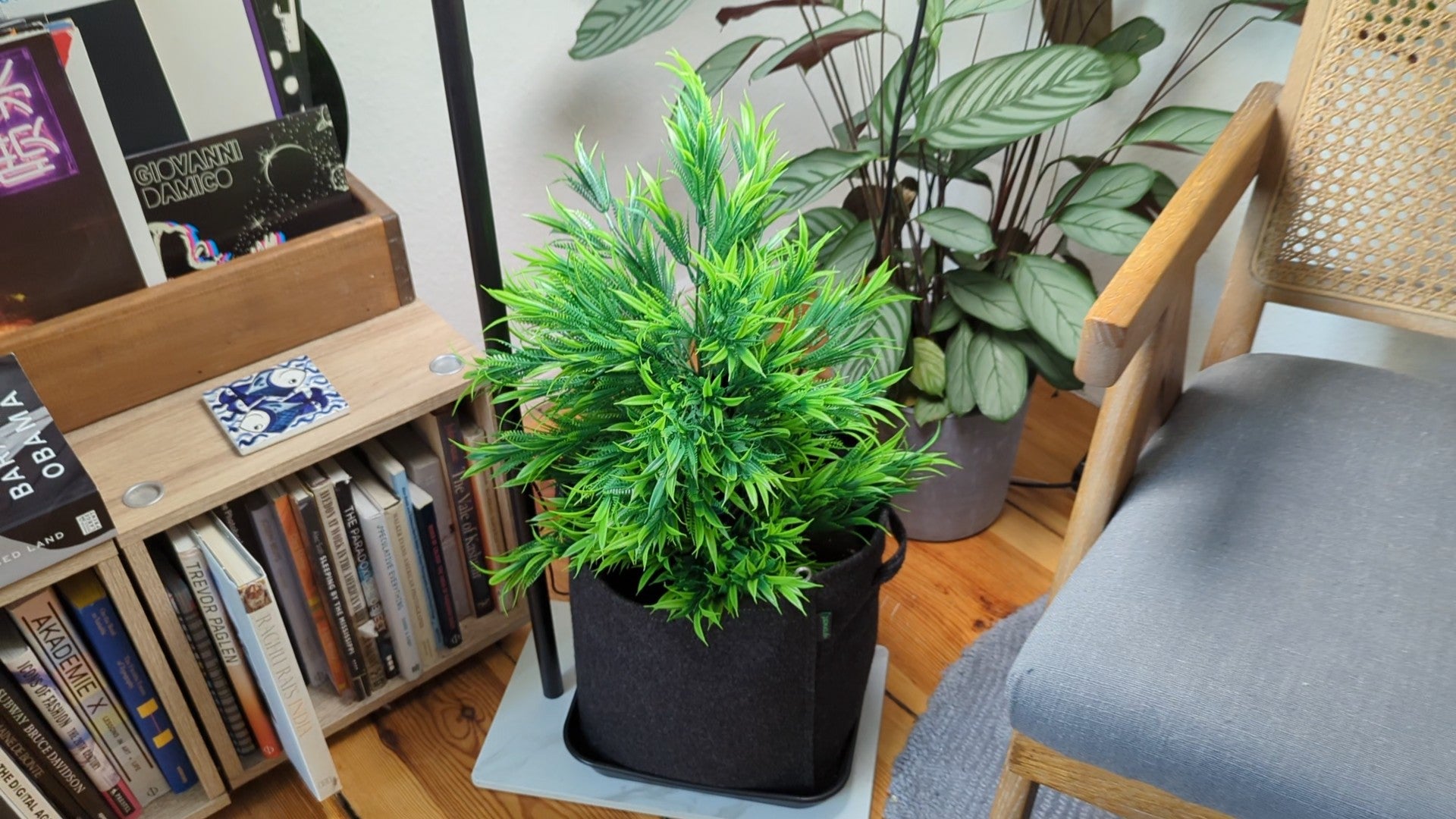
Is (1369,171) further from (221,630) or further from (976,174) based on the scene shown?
(221,630)

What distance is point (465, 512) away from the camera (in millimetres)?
1097

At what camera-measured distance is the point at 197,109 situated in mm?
902

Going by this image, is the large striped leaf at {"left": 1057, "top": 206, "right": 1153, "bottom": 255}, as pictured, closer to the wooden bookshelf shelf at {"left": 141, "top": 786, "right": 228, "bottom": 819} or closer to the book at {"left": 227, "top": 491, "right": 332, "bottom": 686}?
the book at {"left": 227, "top": 491, "right": 332, "bottom": 686}

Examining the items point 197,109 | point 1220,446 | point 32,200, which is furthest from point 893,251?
point 32,200

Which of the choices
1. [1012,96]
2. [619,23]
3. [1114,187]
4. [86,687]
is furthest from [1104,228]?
[86,687]

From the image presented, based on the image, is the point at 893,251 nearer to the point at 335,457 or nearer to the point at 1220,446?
the point at 1220,446

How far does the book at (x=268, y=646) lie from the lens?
855 millimetres

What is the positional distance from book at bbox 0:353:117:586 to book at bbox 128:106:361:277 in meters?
0.17

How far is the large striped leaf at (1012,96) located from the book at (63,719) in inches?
33.7

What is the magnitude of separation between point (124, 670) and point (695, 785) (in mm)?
508

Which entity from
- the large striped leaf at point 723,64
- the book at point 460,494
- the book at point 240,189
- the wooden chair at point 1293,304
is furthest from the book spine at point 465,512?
the wooden chair at point 1293,304

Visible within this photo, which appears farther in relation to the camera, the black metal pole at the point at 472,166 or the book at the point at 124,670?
the book at the point at 124,670

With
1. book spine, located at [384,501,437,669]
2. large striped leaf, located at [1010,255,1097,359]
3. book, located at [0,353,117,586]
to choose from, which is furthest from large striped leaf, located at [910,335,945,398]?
book, located at [0,353,117,586]

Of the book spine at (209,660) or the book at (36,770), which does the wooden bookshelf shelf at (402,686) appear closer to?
the book spine at (209,660)
